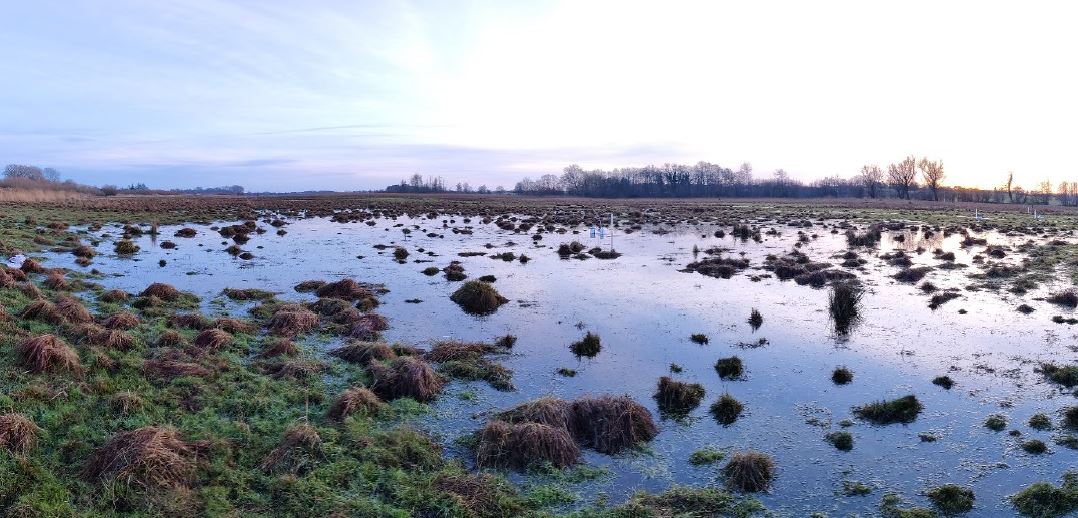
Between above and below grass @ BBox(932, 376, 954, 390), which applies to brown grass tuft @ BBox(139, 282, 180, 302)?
above

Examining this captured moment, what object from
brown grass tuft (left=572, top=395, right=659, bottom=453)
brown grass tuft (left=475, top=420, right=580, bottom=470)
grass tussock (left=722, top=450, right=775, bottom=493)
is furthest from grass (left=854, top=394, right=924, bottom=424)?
brown grass tuft (left=475, top=420, right=580, bottom=470)

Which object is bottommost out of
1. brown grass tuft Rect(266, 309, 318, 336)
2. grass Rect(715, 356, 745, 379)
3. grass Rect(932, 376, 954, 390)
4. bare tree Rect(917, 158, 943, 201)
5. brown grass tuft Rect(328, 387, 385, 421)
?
grass Rect(932, 376, 954, 390)

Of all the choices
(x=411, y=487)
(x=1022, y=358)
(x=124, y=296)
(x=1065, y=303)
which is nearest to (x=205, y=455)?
(x=411, y=487)

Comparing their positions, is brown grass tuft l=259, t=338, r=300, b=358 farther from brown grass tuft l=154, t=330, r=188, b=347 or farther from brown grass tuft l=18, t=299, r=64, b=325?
brown grass tuft l=18, t=299, r=64, b=325

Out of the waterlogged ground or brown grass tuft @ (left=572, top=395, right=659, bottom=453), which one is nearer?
the waterlogged ground

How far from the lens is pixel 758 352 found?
41.5ft

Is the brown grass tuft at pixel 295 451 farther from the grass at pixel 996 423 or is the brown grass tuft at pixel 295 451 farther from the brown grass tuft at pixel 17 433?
the grass at pixel 996 423

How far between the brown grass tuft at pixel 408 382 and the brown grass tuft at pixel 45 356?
4722 millimetres

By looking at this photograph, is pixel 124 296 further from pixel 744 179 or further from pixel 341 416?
pixel 744 179

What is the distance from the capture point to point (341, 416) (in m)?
8.70

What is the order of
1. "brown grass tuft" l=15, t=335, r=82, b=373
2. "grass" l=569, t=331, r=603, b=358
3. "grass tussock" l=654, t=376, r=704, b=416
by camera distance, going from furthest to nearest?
"grass" l=569, t=331, r=603, b=358 < "grass tussock" l=654, t=376, r=704, b=416 < "brown grass tuft" l=15, t=335, r=82, b=373

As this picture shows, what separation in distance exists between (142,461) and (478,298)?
10.8m

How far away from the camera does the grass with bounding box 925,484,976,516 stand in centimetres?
660

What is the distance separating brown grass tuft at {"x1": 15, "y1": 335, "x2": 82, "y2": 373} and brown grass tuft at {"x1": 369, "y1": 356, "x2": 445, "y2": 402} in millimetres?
4722
